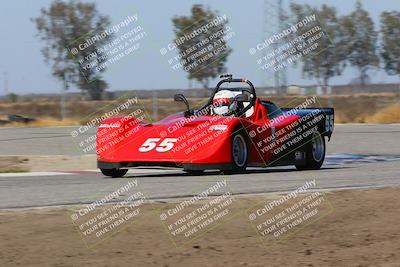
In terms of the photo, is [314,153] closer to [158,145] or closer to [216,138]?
[216,138]

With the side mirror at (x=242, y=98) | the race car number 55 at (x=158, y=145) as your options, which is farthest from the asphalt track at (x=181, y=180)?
the side mirror at (x=242, y=98)

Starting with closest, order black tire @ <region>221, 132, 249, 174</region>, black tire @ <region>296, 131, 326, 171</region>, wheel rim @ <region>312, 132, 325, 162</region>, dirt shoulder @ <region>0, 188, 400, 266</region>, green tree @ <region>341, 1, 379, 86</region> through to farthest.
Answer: dirt shoulder @ <region>0, 188, 400, 266</region> < black tire @ <region>221, 132, 249, 174</region> < black tire @ <region>296, 131, 326, 171</region> < wheel rim @ <region>312, 132, 325, 162</region> < green tree @ <region>341, 1, 379, 86</region>

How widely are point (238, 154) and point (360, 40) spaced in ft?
261

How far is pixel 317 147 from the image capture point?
54.4 feet

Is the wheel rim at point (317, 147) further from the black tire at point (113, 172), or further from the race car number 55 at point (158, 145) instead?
the black tire at point (113, 172)

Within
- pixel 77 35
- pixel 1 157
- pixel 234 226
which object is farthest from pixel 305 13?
pixel 234 226

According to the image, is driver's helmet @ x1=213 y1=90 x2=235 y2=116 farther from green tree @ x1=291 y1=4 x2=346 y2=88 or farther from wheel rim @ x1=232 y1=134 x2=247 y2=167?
green tree @ x1=291 y1=4 x2=346 y2=88

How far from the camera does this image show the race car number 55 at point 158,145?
1413 centimetres

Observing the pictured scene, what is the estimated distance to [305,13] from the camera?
65.6 m

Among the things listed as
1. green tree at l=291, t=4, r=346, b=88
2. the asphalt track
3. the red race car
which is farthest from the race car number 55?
green tree at l=291, t=4, r=346, b=88

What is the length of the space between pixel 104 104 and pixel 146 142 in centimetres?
3818

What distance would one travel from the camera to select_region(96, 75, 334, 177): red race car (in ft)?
46.3

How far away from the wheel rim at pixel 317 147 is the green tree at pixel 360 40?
73282 millimetres

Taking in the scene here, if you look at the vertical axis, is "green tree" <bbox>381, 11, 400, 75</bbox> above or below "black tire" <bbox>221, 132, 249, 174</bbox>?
below
